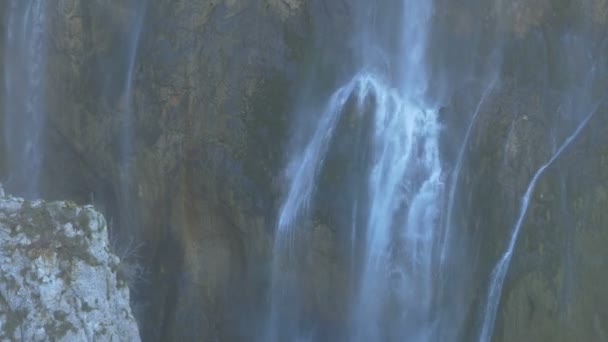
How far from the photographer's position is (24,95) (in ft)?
69.6

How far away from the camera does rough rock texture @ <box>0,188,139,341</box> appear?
40.8 ft

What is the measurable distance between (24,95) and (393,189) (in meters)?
8.86

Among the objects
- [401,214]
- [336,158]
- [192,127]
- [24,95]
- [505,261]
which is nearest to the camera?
[505,261]

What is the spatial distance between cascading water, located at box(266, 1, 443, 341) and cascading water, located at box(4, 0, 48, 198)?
6.24 meters

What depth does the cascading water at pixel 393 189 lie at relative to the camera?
57.2 ft

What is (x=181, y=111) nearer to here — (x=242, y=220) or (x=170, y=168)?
(x=170, y=168)

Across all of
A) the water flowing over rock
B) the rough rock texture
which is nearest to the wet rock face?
the water flowing over rock

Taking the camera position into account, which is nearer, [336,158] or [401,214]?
[401,214]

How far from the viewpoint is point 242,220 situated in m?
18.8

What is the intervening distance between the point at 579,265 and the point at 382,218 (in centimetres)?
359

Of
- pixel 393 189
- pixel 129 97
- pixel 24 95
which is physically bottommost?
pixel 393 189

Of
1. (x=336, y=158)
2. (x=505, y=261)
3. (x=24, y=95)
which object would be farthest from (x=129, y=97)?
(x=505, y=261)

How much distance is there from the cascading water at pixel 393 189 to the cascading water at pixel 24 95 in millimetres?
6242

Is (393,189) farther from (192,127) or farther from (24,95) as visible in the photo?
(24,95)
